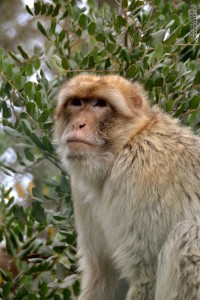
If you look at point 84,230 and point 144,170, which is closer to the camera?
point 144,170

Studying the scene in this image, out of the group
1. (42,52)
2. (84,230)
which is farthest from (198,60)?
(84,230)

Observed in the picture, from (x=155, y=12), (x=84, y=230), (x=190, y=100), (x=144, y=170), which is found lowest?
(x=84, y=230)

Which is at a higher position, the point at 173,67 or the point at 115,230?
the point at 173,67

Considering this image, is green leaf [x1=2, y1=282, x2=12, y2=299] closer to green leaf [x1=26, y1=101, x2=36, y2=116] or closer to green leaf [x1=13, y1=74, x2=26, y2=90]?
green leaf [x1=26, y1=101, x2=36, y2=116]

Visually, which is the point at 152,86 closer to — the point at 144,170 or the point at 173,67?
the point at 173,67

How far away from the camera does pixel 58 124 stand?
5.10 meters

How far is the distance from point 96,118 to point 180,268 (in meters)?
1.04

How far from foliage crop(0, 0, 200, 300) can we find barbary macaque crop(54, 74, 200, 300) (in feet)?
0.72

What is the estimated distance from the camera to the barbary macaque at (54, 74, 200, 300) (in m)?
4.69

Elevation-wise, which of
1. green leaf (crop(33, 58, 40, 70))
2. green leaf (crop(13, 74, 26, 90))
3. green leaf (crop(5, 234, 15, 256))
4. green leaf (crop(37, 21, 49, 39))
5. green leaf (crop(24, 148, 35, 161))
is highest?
green leaf (crop(37, 21, 49, 39))

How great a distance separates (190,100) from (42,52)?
3.83 ft

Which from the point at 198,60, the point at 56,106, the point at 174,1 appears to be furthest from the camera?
the point at 174,1

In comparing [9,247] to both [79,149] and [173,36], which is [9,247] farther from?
[173,36]

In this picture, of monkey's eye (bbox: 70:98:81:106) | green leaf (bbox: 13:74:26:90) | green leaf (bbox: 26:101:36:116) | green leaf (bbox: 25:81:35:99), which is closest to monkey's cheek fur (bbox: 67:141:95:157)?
monkey's eye (bbox: 70:98:81:106)
